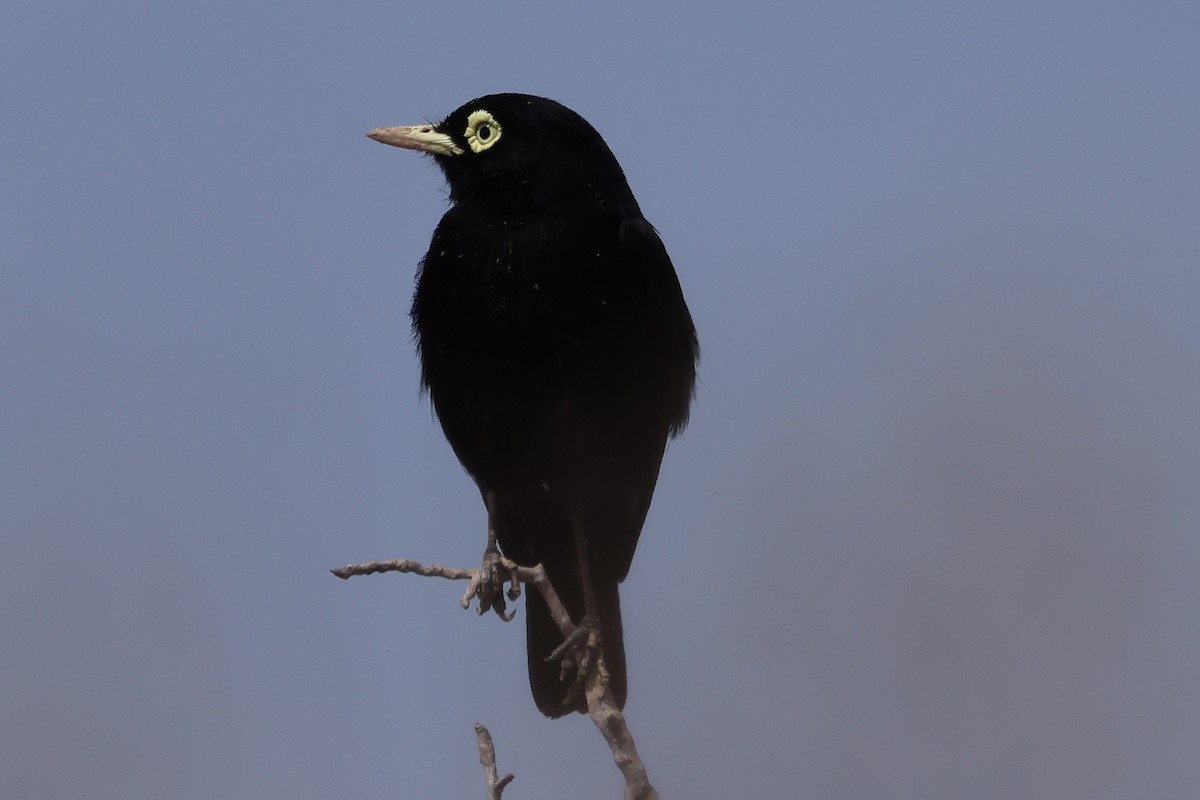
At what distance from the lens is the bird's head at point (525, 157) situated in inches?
187

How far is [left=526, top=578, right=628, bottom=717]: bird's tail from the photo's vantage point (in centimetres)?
521

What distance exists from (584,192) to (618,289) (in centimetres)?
39

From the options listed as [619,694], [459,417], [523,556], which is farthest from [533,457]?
[619,694]

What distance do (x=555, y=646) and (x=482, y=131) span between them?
1.86 meters

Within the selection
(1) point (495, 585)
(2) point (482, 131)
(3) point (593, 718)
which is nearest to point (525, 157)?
(2) point (482, 131)

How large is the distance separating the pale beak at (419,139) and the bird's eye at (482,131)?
64mm

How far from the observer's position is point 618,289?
455cm

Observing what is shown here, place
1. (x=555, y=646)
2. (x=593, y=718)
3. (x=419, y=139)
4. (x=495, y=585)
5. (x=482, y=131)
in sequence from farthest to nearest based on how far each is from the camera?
(x=555, y=646), (x=419, y=139), (x=482, y=131), (x=495, y=585), (x=593, y=718)

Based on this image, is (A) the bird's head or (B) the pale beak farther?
(B) the pale beak

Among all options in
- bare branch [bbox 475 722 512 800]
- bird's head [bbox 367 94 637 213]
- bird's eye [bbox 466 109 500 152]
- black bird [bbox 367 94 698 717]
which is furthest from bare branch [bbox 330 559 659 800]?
bird's eye [bbox 466 109 500 152]

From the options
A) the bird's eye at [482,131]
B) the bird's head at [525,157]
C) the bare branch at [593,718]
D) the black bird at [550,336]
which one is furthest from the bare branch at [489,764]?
the bird's eye at [482,131]

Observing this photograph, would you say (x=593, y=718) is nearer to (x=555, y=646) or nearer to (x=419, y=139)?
(x=555, y=646)

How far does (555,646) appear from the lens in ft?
17.5

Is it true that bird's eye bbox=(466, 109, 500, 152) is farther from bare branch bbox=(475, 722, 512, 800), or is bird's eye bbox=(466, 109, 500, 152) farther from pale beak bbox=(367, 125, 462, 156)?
bare branch bbox=(475, 722, 512, 800)
